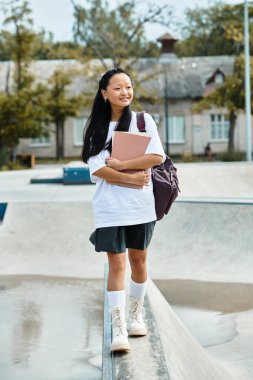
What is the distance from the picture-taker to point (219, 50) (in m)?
63.8

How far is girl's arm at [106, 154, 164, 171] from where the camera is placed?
13.8 feet

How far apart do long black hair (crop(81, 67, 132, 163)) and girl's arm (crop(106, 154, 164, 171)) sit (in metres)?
0.12

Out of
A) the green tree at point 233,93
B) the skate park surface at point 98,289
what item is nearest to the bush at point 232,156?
the green tree at point 233,93

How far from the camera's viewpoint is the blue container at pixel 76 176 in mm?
17500

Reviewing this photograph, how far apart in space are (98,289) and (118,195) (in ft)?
13.6

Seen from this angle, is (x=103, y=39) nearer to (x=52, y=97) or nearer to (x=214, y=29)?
(x=52, y=97)

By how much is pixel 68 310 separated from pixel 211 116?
40.7 meters

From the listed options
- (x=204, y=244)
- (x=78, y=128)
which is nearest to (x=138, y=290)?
(x=204, y=244)

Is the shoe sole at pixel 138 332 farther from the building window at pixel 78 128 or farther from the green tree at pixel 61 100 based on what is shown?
the building window at pixel 78 128

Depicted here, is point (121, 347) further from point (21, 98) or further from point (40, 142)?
point (40, 142)

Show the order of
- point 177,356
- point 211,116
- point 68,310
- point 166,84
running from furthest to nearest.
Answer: point 211,116 < point 166,84 < point 68,310 < point 177,356

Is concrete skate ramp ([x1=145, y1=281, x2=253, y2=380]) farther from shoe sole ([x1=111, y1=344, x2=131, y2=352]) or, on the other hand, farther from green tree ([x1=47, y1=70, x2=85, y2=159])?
green tree ([x1=47, y1=70, x2=85, y2=159])

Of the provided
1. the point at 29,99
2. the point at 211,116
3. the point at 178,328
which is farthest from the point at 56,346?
the point at 211,116

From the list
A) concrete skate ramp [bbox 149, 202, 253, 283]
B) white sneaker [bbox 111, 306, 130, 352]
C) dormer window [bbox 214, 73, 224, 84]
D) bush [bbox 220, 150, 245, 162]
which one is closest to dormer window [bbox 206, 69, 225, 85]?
dormer window [bbox 214, 73, 224, 84]
